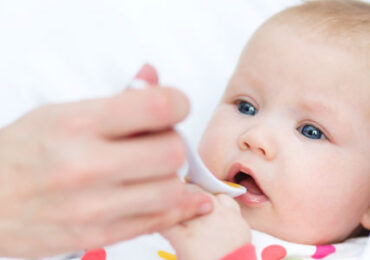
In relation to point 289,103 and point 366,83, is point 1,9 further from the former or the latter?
point 366,83

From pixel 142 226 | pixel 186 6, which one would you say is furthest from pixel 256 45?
pixel 142 226

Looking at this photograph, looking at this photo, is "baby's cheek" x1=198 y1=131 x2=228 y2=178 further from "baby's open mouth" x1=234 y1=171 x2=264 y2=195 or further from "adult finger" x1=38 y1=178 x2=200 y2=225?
"adult finger" x1=38 y1=178 x2=200 y2=225

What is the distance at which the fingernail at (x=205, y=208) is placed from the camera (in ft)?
2.89

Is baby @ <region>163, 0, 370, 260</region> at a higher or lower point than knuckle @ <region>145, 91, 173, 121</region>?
lower

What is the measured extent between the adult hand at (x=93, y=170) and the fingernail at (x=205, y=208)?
127 millimetres

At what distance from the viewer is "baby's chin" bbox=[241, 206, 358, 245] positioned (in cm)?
115

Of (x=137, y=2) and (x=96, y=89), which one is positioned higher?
(x=137, y=2)

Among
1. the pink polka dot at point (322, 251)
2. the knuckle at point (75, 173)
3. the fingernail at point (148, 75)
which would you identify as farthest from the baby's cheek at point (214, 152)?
the knuckle at point (75, 173)

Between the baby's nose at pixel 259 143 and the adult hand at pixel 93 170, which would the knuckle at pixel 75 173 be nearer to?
the adult hand at pixel 93 170

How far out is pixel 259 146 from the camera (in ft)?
3.65

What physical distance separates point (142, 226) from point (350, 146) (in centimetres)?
58

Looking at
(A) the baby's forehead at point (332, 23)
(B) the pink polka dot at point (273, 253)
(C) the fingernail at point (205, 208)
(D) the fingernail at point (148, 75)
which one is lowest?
(B) the pink polka dot at point (273, 253)

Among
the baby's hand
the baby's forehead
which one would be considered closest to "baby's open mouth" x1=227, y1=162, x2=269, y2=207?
the baby's hand

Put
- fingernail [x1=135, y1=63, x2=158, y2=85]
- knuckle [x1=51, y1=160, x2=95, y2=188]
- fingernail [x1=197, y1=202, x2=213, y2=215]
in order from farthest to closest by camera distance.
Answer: fingernail [x1=197, y1=202, x2=213, y2=215], fingernail [x1=135, y1=63, x2=158, y2=85], knuckle [x1=51, y1=160, x2=95, y2=188]
